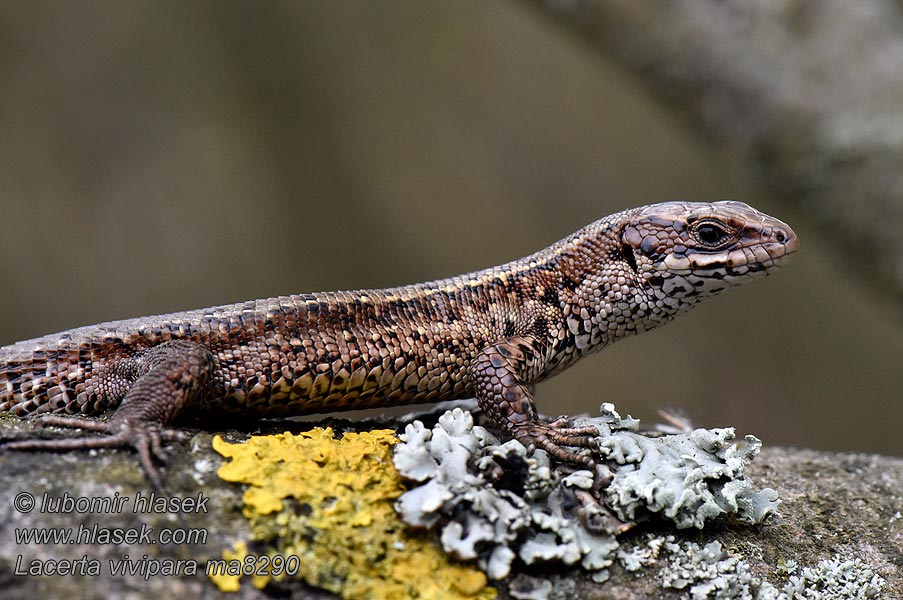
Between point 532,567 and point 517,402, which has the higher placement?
point 517,402

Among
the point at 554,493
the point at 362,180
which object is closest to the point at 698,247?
the point at 554,493

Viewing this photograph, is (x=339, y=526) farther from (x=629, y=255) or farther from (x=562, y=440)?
(x=629, y=255)

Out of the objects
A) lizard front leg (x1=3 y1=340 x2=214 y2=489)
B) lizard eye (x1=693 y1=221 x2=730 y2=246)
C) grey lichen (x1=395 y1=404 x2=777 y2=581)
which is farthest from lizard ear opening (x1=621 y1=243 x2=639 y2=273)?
lizard front leg (x1=3 y1=340 x2=214 y2=489)

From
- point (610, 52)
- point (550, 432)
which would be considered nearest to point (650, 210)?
point (550, 432)

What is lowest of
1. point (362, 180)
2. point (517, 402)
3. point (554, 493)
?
point (554, 493)

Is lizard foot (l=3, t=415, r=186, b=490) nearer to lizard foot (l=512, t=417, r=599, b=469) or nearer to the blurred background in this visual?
lizard foot (l=512, t=417, r=599, b=469)

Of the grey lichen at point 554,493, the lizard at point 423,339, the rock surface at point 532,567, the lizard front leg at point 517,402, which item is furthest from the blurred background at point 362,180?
the grey lichen at point 554,493
